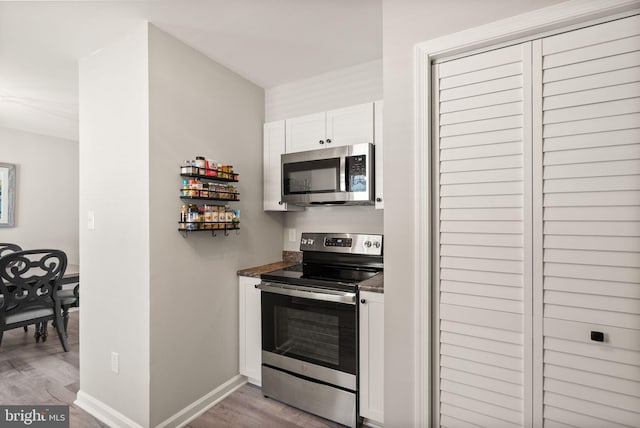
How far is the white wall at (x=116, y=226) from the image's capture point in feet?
6.06

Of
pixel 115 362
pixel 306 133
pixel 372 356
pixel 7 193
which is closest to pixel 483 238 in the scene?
pixel 372 356

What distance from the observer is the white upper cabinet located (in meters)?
2.21

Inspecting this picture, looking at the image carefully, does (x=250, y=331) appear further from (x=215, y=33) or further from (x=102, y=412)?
(x=215, y=33)

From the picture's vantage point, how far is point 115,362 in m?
1.99

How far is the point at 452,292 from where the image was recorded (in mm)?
1400

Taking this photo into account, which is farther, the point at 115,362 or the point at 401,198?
the point at 115,362

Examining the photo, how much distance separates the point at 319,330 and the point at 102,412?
1.47 meters

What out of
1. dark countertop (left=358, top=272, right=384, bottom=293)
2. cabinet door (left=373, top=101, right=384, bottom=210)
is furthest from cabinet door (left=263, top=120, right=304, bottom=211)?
dark countertop (left=358, top=272, right=384, bottom=293)

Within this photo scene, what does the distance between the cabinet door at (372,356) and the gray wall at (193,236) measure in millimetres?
1035

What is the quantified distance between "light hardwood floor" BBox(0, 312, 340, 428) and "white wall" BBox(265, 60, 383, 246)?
1250mm

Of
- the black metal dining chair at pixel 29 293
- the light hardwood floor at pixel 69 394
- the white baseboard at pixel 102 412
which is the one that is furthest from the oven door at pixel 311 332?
the black metal dining chair at pixel 29 293

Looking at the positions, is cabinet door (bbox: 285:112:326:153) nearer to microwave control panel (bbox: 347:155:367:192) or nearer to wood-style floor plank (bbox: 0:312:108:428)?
microwave control panel (bbox: 347:155:367:192)

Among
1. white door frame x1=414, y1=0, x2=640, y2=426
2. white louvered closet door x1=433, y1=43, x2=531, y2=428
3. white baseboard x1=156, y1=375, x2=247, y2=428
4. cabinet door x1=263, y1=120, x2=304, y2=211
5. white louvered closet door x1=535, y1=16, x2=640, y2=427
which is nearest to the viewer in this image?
white louvered closet door x1=535, y1=16, x2=640, y2=427

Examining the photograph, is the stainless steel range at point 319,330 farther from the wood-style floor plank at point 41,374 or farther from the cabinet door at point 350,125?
the wood-style floor plank at point 41,374
